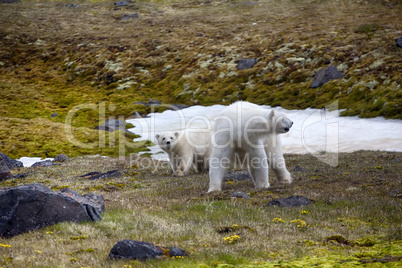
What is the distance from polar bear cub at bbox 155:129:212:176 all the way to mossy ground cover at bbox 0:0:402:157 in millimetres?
15386

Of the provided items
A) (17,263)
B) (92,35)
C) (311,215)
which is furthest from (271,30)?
(17,263)

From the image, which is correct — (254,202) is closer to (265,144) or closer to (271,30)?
(265,144)

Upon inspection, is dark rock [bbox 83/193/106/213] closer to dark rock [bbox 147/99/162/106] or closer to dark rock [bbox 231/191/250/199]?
dark rock [bbox 231/191/250/199]

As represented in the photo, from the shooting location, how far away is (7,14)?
88000mm

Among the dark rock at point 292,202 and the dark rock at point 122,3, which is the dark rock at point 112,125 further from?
the dark rock at point 122,3

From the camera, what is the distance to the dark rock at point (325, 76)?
149ft

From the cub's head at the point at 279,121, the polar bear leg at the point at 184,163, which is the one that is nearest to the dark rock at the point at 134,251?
the cub's head at the point at 279,121

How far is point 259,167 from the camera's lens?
13.1m

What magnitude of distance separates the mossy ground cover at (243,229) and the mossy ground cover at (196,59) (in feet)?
75.7

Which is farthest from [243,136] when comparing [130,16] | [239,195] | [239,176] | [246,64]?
[130,16]

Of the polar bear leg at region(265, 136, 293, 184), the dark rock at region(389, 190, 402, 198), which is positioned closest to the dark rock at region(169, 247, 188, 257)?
the dark rock at region(389, 190, 402, 198)

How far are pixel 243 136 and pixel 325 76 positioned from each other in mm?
36340

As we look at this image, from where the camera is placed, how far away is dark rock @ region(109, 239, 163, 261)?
627 cm

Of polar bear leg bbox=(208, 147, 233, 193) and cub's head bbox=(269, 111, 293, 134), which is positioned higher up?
cub's head bbox=(269, 111, 293, 134)
